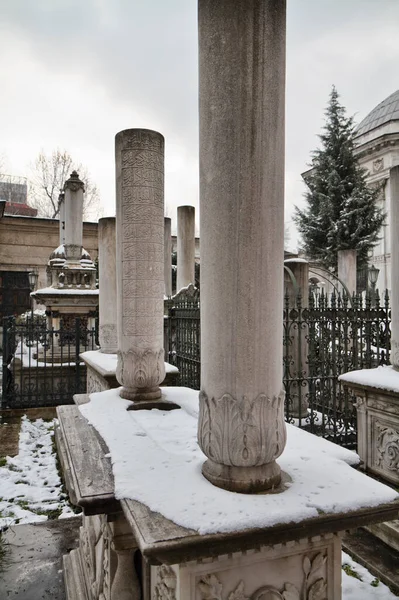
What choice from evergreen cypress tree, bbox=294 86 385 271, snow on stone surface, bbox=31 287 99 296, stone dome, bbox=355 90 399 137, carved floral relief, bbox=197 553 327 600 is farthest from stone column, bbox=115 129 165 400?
stone dome, bbox=355 90 399 137

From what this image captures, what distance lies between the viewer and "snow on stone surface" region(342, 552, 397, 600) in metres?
3.08

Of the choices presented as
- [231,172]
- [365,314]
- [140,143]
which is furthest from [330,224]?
[231,172]

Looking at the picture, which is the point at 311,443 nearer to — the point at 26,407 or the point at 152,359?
the point at 152,359

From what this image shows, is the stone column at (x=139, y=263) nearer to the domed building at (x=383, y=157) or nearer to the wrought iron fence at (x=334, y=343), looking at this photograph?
the wrought iron fence at (x=334, y=343)

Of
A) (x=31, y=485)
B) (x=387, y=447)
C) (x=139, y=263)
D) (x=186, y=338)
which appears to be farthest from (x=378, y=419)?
(x=186, y=338)

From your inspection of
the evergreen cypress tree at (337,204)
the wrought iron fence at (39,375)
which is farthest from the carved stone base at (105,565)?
the evergreen cypress tree at (337,204)

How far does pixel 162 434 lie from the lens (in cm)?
299

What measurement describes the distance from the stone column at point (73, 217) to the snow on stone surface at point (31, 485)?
570 cm

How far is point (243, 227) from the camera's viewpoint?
1.99 meters

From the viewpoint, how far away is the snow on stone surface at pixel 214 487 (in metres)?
1.81

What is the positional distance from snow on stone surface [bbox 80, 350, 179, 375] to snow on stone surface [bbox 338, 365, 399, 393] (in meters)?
2.09

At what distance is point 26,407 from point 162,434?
7365 mm

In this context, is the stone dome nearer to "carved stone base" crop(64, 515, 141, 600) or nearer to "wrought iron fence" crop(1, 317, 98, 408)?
"wrought iron fence" crop(1, 317, 98, 408)

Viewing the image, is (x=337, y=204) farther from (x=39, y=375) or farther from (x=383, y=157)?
(x=39, y=375)
